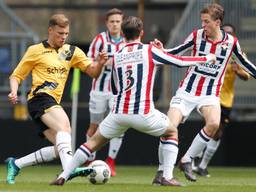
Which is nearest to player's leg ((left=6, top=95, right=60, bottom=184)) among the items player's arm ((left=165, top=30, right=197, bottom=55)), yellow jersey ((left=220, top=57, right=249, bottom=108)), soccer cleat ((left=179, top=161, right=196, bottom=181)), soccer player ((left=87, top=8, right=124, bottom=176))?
soccer cleat ((left=179, top=161, right=196, bottom=181))

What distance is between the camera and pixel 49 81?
12.7 m

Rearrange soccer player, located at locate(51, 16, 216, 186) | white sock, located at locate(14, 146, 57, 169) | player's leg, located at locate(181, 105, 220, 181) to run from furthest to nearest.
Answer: player's leg, located at locate(181, 105, 220, 181), white sock, located at locate(14, 146, 57, 169), soccer player, located at locate(51, 16, 216, 186)

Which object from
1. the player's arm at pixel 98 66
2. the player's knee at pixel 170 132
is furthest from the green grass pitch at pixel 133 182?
the player's arm at pixel 98 66

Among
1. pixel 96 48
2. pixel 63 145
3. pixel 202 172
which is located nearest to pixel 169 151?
pixel 63 145

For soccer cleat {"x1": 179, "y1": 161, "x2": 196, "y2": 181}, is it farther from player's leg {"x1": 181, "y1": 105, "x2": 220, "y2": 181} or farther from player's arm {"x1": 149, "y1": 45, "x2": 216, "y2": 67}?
player's arm {"x1": 149, "y1": 45, "x2": 216, "y2": 67}

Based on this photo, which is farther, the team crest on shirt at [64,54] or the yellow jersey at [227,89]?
the yellow jersey at [227,89]

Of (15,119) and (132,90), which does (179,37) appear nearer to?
(15,119)

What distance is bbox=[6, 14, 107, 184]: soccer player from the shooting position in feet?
41.0

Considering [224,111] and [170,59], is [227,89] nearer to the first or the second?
[224,111]

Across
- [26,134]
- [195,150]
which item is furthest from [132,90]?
[26,134]

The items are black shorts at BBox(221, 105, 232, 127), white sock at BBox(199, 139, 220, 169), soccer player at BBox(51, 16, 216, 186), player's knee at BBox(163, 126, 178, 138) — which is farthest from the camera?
black shorts at BBox(221, 105, 232, 127)

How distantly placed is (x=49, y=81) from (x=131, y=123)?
4.13ft

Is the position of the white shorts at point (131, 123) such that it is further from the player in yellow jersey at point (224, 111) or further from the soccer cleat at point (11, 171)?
the player in yellow jersey at point (224, 111)

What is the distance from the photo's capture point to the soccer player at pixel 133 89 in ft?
39.1
